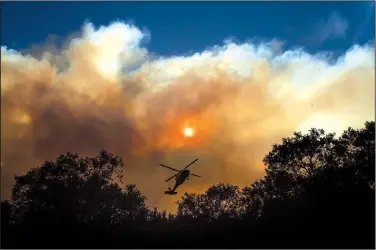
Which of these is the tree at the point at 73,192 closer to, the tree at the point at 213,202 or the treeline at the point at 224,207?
the treeline at the point at 224,207

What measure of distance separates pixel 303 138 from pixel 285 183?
28.2 ft

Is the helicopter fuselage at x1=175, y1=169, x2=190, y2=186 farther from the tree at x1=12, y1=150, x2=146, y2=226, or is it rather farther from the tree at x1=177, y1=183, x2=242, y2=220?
the tree at x1=177, y1=183, x2=242, y2=220

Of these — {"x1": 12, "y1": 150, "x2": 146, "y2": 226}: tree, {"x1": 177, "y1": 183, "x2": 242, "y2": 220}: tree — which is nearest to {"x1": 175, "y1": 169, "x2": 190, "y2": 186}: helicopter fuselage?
{"x1": 12, "y1": 150, "x2": 146, "y2": 226}: tree

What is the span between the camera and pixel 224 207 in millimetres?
78938

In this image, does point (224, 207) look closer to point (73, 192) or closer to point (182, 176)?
point (73, 192)

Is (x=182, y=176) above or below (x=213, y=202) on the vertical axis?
above

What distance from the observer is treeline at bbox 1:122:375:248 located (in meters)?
23.9

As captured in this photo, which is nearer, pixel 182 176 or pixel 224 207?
pixel 182 176

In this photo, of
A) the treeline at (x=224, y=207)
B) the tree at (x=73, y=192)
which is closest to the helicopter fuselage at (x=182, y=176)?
the treeline at (x=224, y=207)

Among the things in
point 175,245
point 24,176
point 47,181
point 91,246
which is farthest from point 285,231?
point 24,176

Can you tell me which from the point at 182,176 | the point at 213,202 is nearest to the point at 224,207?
the point at 213,202

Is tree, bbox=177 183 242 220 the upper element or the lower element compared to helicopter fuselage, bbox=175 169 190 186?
lower

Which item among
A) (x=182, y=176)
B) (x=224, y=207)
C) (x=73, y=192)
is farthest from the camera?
(x=224, y=207)

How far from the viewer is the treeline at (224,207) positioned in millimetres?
23906
